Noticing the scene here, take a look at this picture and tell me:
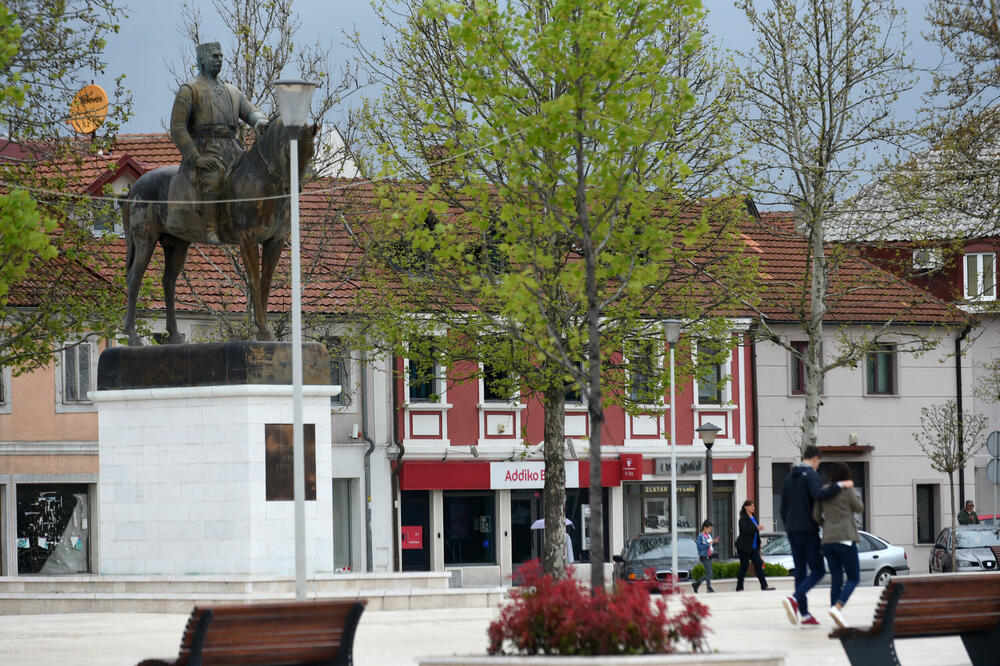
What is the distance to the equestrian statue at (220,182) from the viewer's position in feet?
72.0

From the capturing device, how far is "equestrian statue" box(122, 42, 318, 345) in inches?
864

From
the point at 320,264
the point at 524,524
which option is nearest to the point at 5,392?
the point at 320,264

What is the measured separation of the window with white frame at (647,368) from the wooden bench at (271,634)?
24.3 metres

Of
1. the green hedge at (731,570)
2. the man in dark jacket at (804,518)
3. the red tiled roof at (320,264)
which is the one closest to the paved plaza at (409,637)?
the man in dark jacket at (804,518)

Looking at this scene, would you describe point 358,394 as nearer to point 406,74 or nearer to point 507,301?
point 406,74

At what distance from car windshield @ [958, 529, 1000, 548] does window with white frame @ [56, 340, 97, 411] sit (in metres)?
19.1

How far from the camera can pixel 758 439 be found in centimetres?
4816

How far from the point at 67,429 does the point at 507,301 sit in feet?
84.1

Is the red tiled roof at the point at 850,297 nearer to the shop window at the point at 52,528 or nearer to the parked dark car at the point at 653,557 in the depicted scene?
the parked dark car at the point at 653,557

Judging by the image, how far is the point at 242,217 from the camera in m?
22.4

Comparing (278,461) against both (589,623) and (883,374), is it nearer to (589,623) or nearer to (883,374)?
(589,623)

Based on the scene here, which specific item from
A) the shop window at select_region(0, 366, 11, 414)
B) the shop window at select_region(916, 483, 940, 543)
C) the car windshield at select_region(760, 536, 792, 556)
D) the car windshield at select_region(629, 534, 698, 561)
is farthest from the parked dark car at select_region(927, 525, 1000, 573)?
the shop window at select_region(0, 366, 11, 414)

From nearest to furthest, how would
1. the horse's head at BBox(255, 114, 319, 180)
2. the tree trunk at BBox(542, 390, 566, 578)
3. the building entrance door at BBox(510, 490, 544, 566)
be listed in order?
1. the horse's head at BBox(255, 114, 319, 180)
2. the tree trunk at BBox(542, 390, 566, 578)
3. the building entrance door at BBox(510, 490, 544, 566)

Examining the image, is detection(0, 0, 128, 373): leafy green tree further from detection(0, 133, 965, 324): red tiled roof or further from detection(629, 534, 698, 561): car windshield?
detection(629, 534, 698, 561): car windshield
